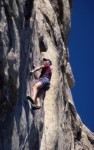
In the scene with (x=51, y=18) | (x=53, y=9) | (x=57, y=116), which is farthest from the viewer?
(x=53, y=9)

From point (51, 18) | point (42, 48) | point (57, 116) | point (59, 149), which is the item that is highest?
point (51, 18)

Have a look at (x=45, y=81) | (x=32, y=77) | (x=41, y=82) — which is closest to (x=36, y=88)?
(x=41, y=82)

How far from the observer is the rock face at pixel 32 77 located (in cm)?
1778

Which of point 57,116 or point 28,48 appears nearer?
point 28,48

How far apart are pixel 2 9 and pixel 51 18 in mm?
11475

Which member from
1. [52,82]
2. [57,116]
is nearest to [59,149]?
[57,116]

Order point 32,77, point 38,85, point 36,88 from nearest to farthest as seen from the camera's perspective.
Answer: point 36,88
point 38,85
point 32,77

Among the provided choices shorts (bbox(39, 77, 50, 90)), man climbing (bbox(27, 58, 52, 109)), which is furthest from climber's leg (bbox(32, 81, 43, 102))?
shorts (bbox(39, 77, 50, 90))

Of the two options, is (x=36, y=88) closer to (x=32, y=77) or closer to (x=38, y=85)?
(x=38, y=85)

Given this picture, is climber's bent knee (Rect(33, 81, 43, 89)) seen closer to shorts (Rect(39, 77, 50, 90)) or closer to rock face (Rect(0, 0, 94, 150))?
shorts (Rect(39, 77, 50, 90))

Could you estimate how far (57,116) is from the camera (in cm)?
2539

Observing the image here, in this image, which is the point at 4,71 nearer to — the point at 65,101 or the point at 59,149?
the point at 59,149

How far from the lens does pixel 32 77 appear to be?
72.4 feet

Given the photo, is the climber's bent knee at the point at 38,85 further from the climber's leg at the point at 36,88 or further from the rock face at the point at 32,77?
the rock face at the point at 32,77
